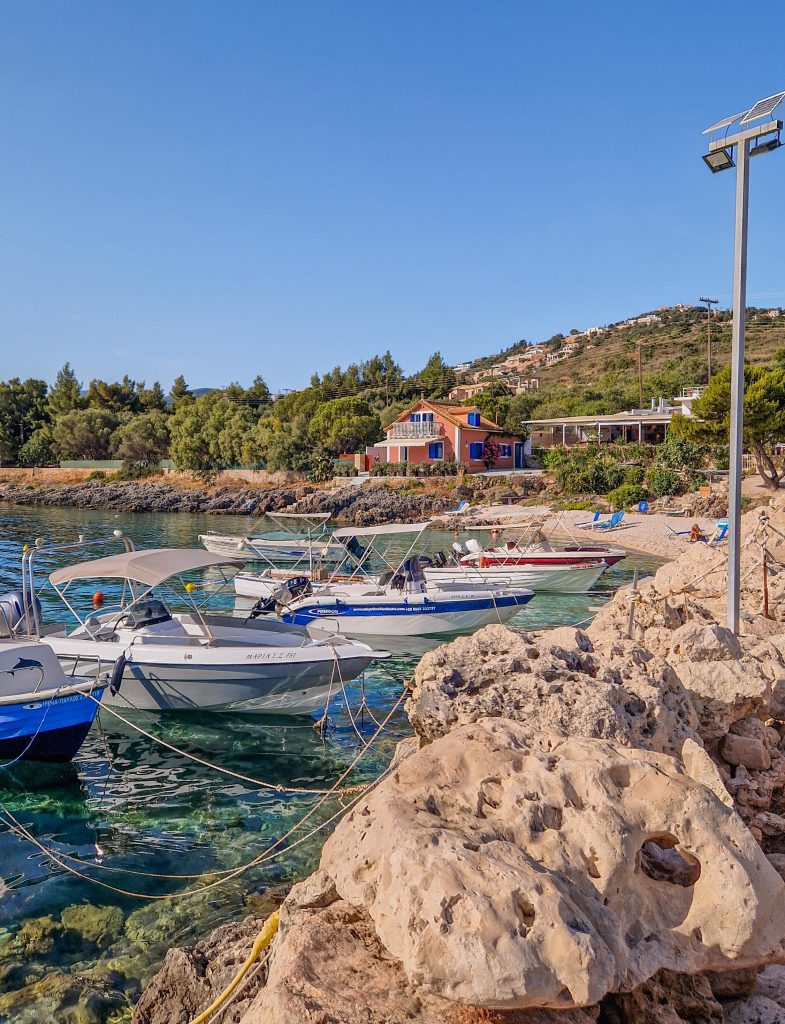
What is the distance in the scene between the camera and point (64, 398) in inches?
3922

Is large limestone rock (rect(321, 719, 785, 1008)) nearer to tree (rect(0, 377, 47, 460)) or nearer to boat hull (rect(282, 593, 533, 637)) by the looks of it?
boat hull (rect(282, 593, 533, 637))

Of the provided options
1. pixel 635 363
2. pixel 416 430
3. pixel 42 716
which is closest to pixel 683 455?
pixel 416 430

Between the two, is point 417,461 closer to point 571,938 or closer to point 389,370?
point 389,370

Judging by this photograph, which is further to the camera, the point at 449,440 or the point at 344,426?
the point at 344,426

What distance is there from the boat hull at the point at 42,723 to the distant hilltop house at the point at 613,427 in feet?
174

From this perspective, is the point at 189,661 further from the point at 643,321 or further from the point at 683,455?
the point at 643,321

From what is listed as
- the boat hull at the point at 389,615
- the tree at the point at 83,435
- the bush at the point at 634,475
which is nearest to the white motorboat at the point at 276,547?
the boat hull at the point at 389,615

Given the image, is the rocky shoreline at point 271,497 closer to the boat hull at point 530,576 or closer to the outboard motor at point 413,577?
the boat hull at point 530,576

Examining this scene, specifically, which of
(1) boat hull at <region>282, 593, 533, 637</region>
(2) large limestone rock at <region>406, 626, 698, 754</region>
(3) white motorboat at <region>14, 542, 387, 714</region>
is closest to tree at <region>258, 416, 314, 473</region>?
(1) boat hull at <region>282, 593, 533, 637</region>

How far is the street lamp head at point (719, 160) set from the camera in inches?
379

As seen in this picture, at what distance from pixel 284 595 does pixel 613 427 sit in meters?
50.2

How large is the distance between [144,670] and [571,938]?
10.7 meters

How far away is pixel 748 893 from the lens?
4.21 metres

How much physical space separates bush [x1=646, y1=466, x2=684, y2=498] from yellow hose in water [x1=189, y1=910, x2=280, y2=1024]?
47.0m
